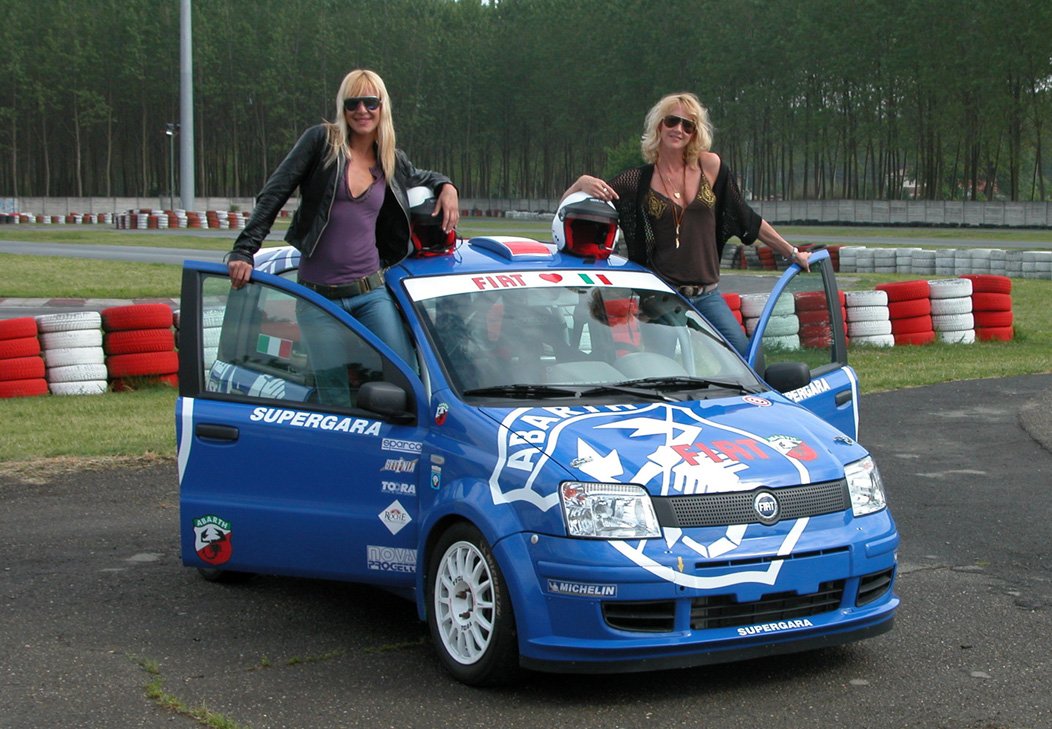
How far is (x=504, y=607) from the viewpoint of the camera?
490 cm

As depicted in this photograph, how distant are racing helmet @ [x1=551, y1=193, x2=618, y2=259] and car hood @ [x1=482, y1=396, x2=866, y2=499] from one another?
1.30m

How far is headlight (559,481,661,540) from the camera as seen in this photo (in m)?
4.80

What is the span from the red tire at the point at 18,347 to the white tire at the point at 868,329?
9.08m

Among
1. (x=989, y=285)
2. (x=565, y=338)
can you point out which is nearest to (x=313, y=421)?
(x=565, y=338)

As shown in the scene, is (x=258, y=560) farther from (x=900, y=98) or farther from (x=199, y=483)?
(x=900, y=98)

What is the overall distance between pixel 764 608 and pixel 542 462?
897mm

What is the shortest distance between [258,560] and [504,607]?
156 cm

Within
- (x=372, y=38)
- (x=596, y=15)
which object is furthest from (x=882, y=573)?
(x=372, y=38)

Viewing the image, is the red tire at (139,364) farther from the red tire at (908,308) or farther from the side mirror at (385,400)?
the red tire at (908,308)

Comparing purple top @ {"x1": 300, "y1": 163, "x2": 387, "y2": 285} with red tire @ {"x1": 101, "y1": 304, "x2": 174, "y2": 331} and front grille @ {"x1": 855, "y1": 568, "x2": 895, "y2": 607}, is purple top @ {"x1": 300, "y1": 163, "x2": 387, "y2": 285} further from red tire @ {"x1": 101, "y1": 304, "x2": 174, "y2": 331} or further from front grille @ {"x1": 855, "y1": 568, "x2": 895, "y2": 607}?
red tire @ {"x1": 101, "y1": 304, "x2": 174, "y2": 331}

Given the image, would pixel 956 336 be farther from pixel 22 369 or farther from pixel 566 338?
pixel 566 338

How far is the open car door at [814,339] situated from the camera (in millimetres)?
6801

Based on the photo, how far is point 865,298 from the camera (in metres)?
17.0

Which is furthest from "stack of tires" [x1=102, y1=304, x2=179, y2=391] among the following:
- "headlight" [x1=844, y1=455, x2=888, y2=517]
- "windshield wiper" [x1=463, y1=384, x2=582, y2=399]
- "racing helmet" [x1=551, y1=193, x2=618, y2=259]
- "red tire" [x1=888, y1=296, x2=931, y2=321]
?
"headlight" [x1=844, y1=455, x2=888, y2=517]
